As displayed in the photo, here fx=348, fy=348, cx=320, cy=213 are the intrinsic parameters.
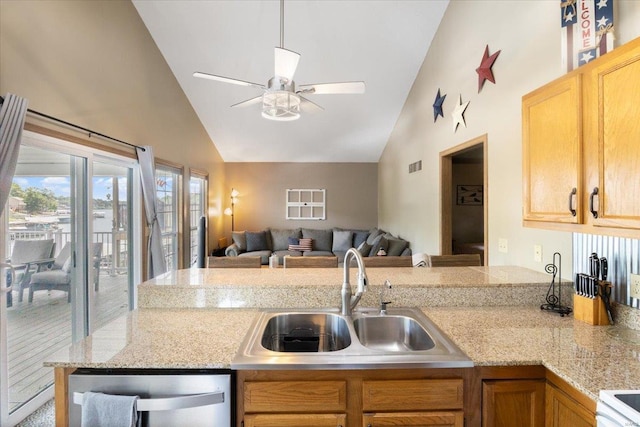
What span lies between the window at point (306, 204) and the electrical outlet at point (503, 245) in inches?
206

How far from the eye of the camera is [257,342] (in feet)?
4.81

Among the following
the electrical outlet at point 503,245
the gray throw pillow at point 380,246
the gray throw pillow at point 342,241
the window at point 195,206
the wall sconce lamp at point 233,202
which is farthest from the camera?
the wall sconce lamp at point 233,202

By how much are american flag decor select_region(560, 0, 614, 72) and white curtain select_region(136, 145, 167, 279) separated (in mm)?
3803

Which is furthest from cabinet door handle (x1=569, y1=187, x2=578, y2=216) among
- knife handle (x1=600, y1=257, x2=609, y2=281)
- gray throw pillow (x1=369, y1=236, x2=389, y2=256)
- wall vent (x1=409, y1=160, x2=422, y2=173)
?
gray throw pillow (x1=369, y1=236, x2=389, y2=256)

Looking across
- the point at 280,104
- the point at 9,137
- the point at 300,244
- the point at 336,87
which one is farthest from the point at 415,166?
the point at 9,137

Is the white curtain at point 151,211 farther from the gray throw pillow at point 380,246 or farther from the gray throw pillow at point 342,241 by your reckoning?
the gray throw pillow at point 342,241

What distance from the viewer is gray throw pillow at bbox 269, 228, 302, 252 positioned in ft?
24.2

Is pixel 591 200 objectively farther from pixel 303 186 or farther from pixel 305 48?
pixel 303 186

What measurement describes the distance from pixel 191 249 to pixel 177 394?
470 centimetres

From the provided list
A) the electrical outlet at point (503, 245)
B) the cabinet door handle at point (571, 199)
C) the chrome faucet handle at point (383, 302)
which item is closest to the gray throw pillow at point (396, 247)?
the electrical outlet at point (503, 245)

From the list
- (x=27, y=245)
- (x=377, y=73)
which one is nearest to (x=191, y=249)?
(x=27, y=245)

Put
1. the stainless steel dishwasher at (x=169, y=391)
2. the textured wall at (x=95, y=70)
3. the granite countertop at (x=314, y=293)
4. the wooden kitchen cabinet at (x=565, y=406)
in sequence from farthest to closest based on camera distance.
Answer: the textured wall at (x=95, y=70) < the granite countertop at (x=314, y=293) < the stainless steel dishwasher at (x=169, y=391) < the wooden kitchen cabinet at (x=565, y=406)

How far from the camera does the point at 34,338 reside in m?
2.65

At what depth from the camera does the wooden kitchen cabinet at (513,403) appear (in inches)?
52.1
